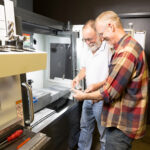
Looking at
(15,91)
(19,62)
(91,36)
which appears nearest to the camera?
(19,62)

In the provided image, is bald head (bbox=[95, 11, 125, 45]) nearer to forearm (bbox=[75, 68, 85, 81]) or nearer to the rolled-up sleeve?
the rolled-up sleeve

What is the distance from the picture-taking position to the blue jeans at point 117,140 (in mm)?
1070

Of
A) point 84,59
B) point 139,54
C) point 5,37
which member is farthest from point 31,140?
point 84,59

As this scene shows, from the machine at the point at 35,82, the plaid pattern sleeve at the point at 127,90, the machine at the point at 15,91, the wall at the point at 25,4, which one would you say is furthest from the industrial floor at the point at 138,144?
the wall at the point at 25,4

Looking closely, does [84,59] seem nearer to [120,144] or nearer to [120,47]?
[120,47]

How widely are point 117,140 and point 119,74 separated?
1.73ft

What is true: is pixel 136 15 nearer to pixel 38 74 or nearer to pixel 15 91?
pixel 38 74

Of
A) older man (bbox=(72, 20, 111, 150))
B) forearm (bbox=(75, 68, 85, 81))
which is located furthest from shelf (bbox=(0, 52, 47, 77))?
forearm (bbox=(75, 68, 85, 81))

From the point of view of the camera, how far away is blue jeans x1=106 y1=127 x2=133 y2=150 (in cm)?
107

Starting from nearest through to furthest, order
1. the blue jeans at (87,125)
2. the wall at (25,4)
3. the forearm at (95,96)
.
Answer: the forearm at (95,96)
the blue jeans at (87,125)
the wall at (25,4)

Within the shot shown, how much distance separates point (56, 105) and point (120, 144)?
73 centimetres

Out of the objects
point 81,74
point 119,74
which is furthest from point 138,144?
point 119,74

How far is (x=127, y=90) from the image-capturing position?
99 cm

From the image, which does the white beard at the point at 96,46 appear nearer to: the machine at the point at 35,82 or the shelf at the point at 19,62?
the machine at the point at 35,82
